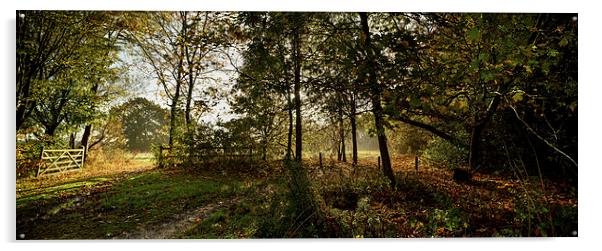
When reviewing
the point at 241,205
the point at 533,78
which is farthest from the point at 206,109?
the point at 533,78

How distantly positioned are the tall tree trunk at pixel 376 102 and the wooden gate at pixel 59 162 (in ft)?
9.52

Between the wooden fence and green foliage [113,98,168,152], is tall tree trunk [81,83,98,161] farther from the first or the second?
the wooden fence

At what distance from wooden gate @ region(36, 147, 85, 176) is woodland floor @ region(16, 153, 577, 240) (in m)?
0.07

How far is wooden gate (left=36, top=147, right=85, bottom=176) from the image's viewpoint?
3.49 m

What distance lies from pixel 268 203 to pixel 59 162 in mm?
1992

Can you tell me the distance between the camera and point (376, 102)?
3762 millimetres

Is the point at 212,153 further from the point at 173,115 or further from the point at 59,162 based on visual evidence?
the point at 59,162

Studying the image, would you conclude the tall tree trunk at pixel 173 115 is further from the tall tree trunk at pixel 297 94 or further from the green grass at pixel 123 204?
the tall tree trunk at pixel 297 94

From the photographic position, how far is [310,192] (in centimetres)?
364

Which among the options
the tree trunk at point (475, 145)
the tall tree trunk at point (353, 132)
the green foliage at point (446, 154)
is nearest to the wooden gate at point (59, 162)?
the tall tree trunk at point (353, 132)
